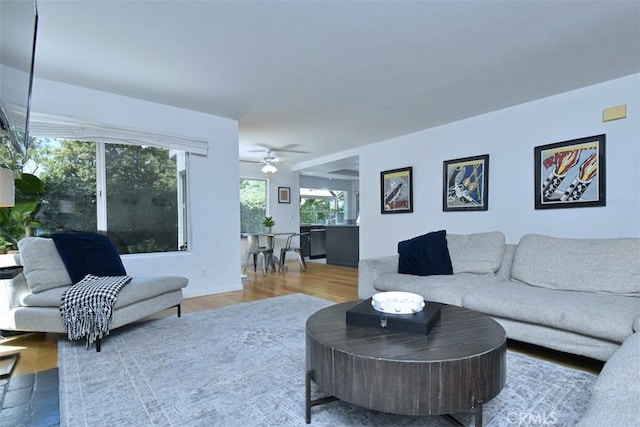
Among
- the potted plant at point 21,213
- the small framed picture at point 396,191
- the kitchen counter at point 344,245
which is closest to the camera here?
the potted plant at point 21,213

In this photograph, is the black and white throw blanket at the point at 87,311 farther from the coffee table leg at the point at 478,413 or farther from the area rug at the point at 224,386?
the coffee table leg at the point at 478,413

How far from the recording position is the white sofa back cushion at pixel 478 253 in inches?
123

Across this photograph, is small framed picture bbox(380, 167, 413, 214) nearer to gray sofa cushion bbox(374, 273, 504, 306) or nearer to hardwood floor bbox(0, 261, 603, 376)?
hardwood floor bbox(0, 261, 603, 376)

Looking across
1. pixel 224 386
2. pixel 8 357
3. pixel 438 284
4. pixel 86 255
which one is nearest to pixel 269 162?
pixel 86 255

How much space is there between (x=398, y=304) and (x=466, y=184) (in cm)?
312

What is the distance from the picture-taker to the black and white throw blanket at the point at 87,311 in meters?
2.36

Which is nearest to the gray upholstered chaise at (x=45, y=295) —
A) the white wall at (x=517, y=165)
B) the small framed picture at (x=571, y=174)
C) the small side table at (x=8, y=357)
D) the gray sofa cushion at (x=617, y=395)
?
the small side table at (x=8, y=357)

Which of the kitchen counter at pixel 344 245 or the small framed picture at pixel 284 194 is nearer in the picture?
the kitchen counter at pixel 344 245

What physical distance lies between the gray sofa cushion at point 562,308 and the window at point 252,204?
18.2 ft

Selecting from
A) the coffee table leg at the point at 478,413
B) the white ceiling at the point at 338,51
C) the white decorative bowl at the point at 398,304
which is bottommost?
the coffee table leg at the point at 478,413

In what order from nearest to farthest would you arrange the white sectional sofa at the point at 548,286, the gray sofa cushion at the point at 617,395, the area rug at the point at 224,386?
the gray sofa cushion at the point at 617,395 → the area rug at the point at 224,386 → the white sectional sofa at the point at 548,286

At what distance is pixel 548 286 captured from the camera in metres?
2.62

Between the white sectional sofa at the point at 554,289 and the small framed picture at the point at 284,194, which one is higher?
the small framed picture at the point at 284,194

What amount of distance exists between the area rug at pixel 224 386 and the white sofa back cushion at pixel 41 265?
1.54ft
